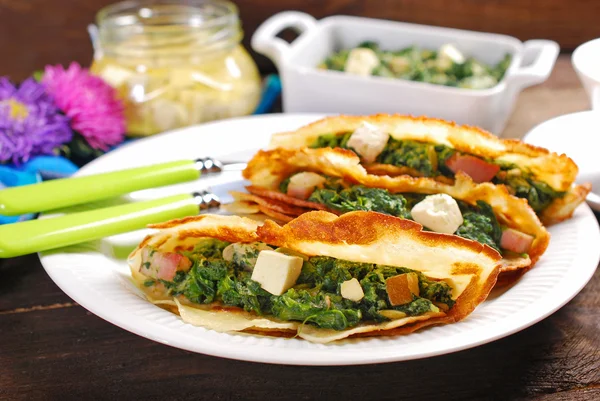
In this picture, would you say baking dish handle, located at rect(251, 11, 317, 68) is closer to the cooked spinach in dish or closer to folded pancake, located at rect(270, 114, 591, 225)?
the cooked spinach in dish

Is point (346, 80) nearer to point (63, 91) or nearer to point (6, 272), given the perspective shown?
point (63, 91)

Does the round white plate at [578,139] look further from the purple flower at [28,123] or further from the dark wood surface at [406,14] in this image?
the purple flower at [28,123]

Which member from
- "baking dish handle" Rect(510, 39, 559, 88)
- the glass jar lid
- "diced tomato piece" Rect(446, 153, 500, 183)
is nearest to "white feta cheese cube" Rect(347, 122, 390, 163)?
"diced tomato piece" Rect(446, 153, 500, 183)

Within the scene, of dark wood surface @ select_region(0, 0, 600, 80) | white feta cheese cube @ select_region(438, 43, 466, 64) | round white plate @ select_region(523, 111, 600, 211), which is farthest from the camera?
dark wood surface @ select_region(0, 0, 600, 80)

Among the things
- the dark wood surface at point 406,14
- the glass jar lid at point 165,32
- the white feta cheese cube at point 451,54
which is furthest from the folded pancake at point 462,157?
the dark wood surface at point 406,14

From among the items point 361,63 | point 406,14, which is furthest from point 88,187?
point 406,14

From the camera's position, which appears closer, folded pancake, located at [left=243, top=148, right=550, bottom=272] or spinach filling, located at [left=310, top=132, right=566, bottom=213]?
folded pancake, located at [left=243, top=148, right=550, bottom=272]
